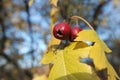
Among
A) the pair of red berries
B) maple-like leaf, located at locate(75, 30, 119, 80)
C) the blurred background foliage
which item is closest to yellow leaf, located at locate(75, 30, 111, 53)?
maple-like leaf, located at locate(75, 30, 119, 80)

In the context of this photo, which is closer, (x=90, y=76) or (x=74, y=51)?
(x=90, y=76)

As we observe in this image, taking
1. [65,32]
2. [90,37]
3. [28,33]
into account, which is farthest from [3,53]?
[90,37]

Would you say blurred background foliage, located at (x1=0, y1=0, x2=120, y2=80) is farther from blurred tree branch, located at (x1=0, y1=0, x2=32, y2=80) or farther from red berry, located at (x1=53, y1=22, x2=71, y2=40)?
red berry, located at (x1=53, y1=22, x2=71, y2=40)

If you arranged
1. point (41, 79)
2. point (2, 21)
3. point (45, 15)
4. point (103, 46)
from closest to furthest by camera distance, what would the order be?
point (103, 46), point (41, 79), point (45, 15), point (2, 21)

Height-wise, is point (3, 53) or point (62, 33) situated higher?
point (62, 33)

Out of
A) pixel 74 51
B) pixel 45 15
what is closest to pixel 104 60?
pixel 74 51

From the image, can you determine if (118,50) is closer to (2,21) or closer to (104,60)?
(2,21)

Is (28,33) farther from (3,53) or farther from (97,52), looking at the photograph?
(97,52)
